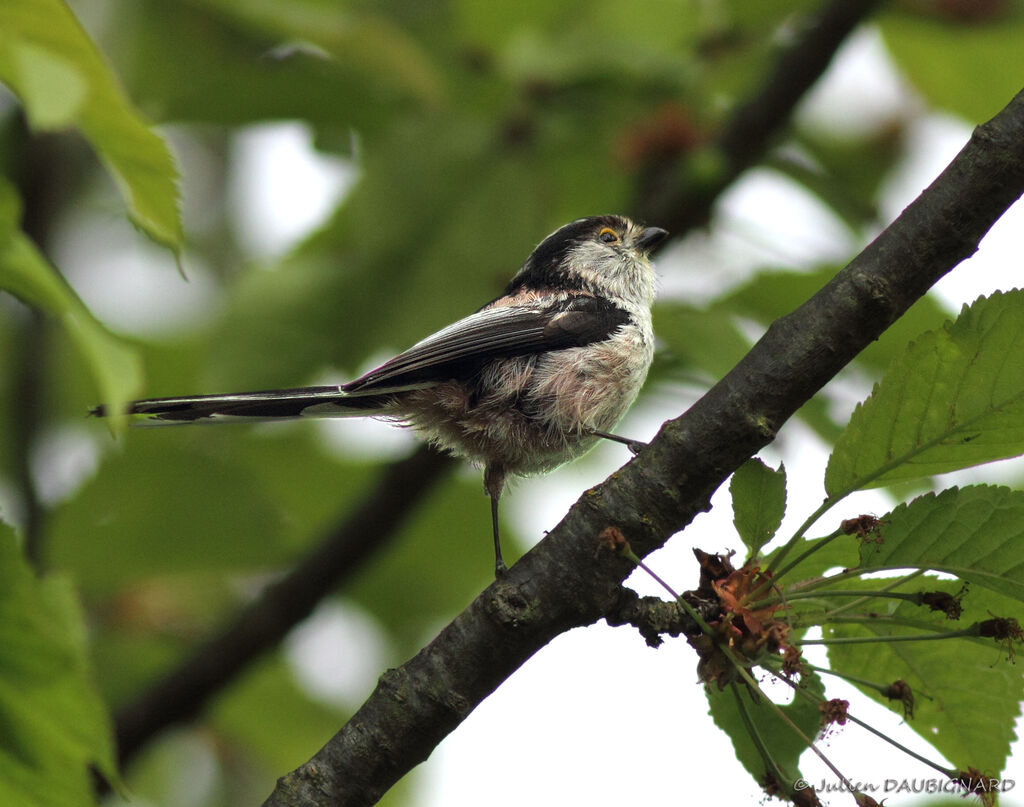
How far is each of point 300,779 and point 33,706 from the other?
2.21ft

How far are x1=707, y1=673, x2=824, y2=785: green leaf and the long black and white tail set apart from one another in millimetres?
1783

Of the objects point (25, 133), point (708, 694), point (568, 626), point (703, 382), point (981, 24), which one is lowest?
point (708, 694)

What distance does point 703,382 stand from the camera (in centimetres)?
458

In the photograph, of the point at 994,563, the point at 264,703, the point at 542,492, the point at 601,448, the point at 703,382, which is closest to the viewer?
the point at 994,563

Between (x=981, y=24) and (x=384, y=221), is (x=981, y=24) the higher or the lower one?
the lower one

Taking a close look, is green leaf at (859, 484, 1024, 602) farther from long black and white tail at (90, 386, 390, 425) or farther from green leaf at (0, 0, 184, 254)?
long black and white tail at (90, 386, 390, 425)

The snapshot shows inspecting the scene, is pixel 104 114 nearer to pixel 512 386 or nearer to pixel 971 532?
pixel 971 532

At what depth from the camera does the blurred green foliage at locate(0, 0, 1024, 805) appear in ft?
14.2

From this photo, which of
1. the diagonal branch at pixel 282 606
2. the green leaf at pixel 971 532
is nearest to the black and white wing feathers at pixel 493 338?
the diagonal branch at pixel 282 606

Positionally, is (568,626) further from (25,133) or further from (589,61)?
(25,133)

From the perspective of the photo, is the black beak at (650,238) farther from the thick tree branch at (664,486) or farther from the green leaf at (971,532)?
the green leaf at (971,532)

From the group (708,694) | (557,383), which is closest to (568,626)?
(708,694)

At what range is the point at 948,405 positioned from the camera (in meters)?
2.38

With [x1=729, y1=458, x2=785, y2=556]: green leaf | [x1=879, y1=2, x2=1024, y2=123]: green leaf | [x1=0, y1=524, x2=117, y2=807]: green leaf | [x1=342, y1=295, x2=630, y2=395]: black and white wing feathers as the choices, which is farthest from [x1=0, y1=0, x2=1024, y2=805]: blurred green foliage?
[x1=0, y1=524, x2=117, y2=807]: green leaf
